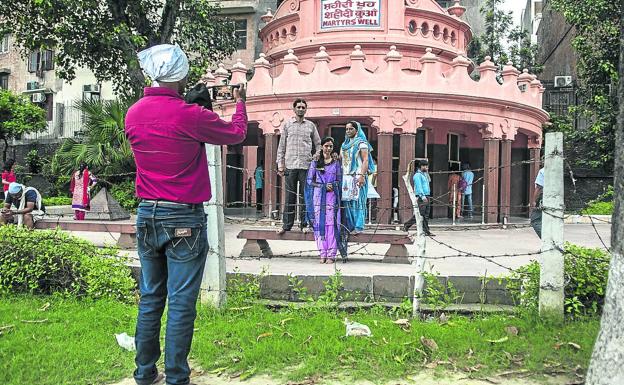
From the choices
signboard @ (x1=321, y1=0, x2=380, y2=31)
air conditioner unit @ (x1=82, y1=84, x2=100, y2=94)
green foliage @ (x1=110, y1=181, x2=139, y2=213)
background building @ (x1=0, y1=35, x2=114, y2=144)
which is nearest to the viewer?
signboard @ (x1=321, y1=0, x2=380, y2=31)

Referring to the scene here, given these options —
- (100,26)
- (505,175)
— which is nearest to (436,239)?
(505,175)

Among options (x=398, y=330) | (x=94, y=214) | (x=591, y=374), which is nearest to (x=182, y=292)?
(x=398, y=330)

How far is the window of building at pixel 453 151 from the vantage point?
17422mm

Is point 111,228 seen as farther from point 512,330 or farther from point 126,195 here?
point 126,195

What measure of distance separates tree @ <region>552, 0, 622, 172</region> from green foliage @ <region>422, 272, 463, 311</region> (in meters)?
15.0

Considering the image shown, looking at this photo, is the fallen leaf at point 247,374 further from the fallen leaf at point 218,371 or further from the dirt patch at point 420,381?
the fallen leaf at point 218,371

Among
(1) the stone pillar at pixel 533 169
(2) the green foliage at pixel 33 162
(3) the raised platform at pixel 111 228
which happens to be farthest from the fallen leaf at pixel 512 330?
(2) the green foliage at pixel 33 162

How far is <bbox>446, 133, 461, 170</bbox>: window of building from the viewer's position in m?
17.4

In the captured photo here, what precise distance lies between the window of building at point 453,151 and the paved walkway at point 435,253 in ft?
11.6

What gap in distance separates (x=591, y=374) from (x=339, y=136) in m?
12.9

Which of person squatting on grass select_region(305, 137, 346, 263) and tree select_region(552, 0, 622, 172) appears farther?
tree select_region(552, 0, 622, 172)

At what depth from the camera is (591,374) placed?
3.44 meters

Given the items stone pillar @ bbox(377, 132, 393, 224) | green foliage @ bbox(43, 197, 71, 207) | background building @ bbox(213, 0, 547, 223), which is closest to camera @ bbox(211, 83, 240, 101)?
background building @ bbox(213, 0, 547, 223)

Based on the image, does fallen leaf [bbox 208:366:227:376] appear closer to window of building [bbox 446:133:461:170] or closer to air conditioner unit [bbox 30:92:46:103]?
window of building [bbox 446:133:461:170]
